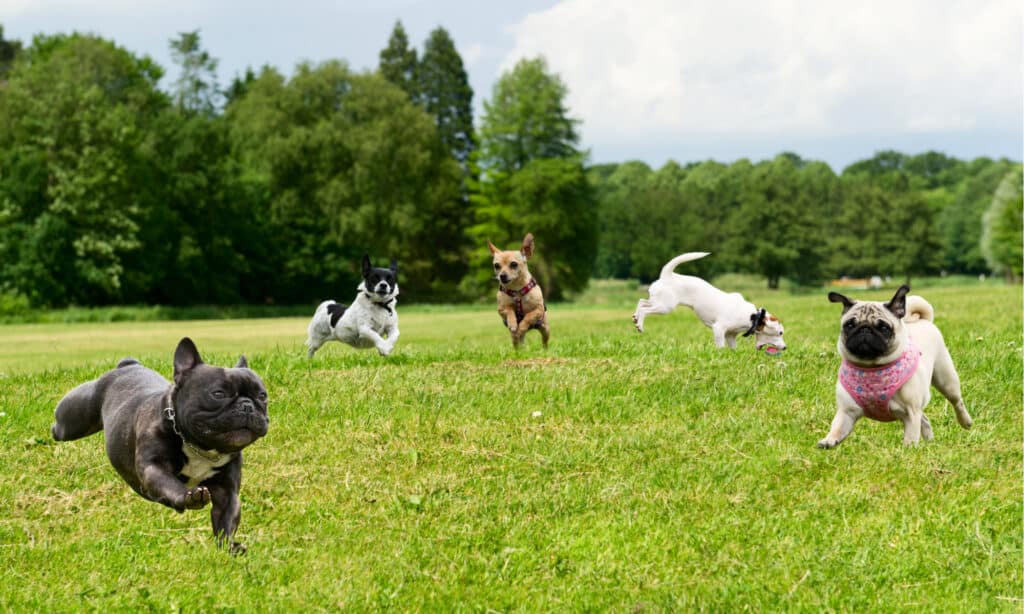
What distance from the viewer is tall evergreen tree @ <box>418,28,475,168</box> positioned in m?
81.1

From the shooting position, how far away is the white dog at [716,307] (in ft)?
40.2

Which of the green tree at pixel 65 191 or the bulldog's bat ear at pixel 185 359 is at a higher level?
the green tree at pixel 65 191

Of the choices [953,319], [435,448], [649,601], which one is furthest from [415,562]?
[953,319]

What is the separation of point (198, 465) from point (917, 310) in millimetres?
6102


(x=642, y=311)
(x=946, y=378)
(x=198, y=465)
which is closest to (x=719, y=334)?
(x=642, y=311)

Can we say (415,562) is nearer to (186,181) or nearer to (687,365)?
(687,365)

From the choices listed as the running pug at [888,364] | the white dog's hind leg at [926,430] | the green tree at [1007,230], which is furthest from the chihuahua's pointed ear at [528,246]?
the green tree at [1007,230]

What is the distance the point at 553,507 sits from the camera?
7285mm

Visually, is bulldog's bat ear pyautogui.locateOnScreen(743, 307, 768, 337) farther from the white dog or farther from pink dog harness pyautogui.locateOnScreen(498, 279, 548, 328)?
pink dog harness pyautogui.locateOnScreen(498, 279, 548, 328)

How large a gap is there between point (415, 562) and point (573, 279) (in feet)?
211

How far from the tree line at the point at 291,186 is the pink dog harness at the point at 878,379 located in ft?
174

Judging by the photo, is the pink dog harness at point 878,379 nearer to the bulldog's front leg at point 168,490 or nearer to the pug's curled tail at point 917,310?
the pug's curled tail at point 917,310

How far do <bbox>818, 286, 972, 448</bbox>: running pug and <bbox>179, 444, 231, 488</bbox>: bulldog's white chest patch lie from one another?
4.11m

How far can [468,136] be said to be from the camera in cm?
8206
